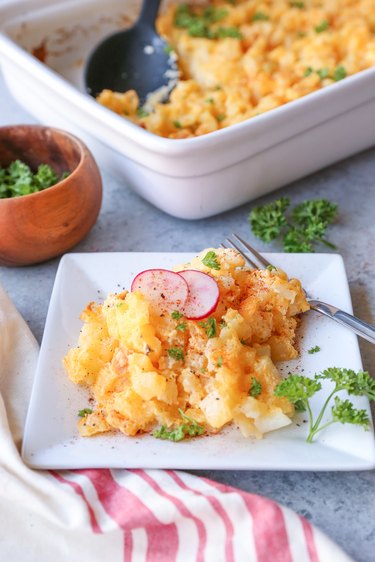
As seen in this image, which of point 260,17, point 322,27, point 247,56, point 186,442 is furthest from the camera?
point 260,17

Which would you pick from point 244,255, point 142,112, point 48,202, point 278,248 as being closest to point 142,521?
point 244,255

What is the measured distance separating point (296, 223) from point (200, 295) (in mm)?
687

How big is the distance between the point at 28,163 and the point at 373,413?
1130mm

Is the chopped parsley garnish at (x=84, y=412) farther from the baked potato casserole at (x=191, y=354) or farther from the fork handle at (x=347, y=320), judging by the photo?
the fork handle at (x=347, y=320)

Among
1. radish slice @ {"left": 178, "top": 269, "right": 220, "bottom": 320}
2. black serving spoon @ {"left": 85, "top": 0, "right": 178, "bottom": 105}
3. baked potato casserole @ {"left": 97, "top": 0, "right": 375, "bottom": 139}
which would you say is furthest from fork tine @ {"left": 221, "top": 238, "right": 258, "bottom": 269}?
black serving spoon @ {"left": 85, "top": 0, "right": 178, "bottom": 105}

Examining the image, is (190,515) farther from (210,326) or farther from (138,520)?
(210,326)

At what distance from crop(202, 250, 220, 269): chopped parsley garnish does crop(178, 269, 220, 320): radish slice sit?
0.13 feet

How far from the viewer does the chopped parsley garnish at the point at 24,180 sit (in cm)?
203

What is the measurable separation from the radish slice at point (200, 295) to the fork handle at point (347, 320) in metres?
0.26

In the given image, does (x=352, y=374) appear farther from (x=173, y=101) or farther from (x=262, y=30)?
(x=262, y=30)

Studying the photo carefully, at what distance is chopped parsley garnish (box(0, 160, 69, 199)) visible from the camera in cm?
203

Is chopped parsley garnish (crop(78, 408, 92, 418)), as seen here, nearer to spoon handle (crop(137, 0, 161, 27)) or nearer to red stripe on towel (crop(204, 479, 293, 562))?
red stripe on towel (crop(204, 479, 293, 562))

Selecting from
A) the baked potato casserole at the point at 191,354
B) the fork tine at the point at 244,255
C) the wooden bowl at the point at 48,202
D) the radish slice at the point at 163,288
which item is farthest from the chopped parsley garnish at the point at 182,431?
the wooden bowl at the point at 48,202

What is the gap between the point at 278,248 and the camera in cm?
208
